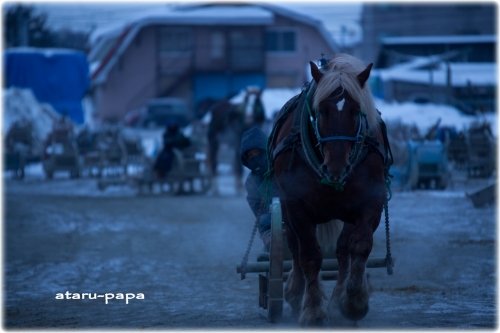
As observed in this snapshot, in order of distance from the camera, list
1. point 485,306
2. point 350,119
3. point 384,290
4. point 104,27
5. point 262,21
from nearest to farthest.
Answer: point 350,119, point 485,306, point 384,290, point 262,21, point 104,27

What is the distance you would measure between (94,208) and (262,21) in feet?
120

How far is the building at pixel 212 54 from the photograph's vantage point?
55.4 meters

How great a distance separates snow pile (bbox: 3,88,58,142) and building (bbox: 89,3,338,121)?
17751 mm

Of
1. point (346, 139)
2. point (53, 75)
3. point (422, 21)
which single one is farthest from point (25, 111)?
point (422, 21)

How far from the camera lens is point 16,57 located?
42.1 m

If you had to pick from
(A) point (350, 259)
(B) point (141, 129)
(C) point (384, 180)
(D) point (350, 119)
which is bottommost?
(B) point (141, 129)

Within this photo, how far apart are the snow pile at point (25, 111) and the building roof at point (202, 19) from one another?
1720cm

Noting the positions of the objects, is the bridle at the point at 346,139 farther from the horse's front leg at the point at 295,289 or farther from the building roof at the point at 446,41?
the building roof at the point at 446,41

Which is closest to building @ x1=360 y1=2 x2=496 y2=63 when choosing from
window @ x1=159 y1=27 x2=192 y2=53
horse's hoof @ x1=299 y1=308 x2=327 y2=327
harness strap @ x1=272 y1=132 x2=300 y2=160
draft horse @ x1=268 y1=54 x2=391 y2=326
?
window @ x1=159 y1=27 x2=192 y2=53

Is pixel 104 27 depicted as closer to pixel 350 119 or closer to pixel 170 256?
pixel 170 256

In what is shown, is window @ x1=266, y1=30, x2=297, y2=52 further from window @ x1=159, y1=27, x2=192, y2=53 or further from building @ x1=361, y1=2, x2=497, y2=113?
building @ x1=361, y1=2, x2=497, y2=113

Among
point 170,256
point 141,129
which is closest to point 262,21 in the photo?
point 141,129

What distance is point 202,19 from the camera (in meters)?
54.3

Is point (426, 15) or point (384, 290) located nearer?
point (384, 290)
